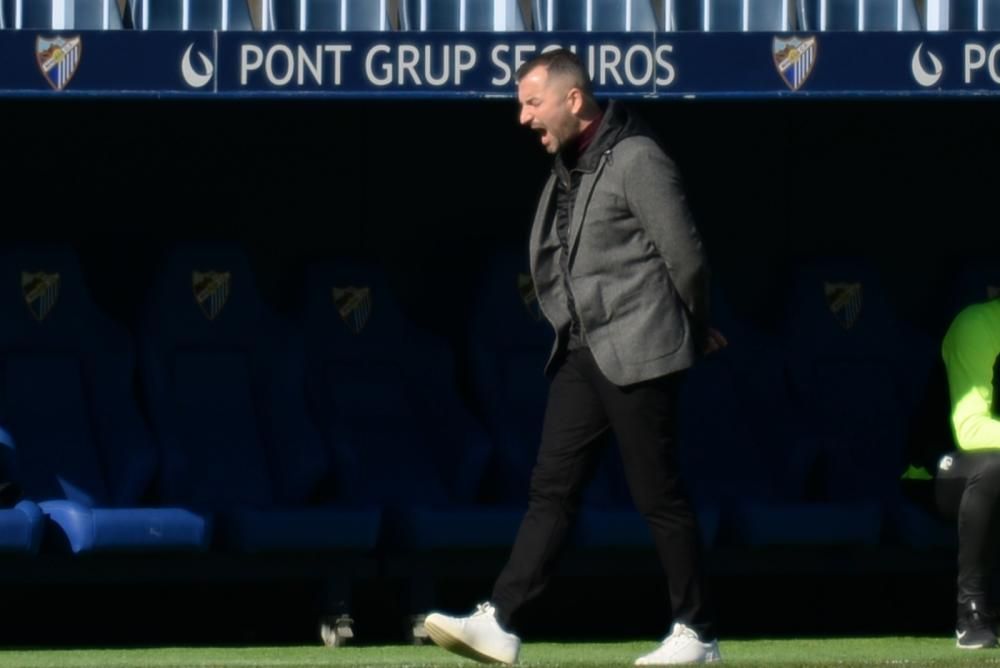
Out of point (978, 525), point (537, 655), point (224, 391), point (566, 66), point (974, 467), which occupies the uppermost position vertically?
point (566, 66)

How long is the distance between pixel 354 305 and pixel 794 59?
2268 mm

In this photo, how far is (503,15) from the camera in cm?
922

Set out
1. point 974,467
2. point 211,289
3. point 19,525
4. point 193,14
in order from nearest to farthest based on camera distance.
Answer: point 974,467 → point 19,525 → point 211,289 → point 193,14

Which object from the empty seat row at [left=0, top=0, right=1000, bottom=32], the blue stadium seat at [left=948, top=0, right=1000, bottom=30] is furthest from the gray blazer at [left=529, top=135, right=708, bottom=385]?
the blue stadium seat at [left=948, top=0, right=1000, bottom=30]

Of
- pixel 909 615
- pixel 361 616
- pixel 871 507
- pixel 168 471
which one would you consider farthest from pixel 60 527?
pixel 909 615

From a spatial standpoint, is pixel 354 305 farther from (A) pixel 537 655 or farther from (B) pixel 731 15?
(A) pixel 537 655

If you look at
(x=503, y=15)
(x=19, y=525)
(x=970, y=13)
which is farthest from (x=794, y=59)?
(x=19, y=525)

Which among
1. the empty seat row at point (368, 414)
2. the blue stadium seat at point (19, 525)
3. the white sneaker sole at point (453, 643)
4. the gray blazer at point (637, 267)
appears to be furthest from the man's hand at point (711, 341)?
the blue stadium seat at point (19, 525)

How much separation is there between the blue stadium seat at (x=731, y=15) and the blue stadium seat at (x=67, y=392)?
2.39 m

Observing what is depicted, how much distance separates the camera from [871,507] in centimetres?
843

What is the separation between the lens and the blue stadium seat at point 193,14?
358 inches

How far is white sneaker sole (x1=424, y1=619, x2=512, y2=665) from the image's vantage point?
253 inches

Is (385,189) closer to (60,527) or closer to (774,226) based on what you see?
(774,226)

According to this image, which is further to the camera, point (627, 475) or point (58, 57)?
point (58, 57)
